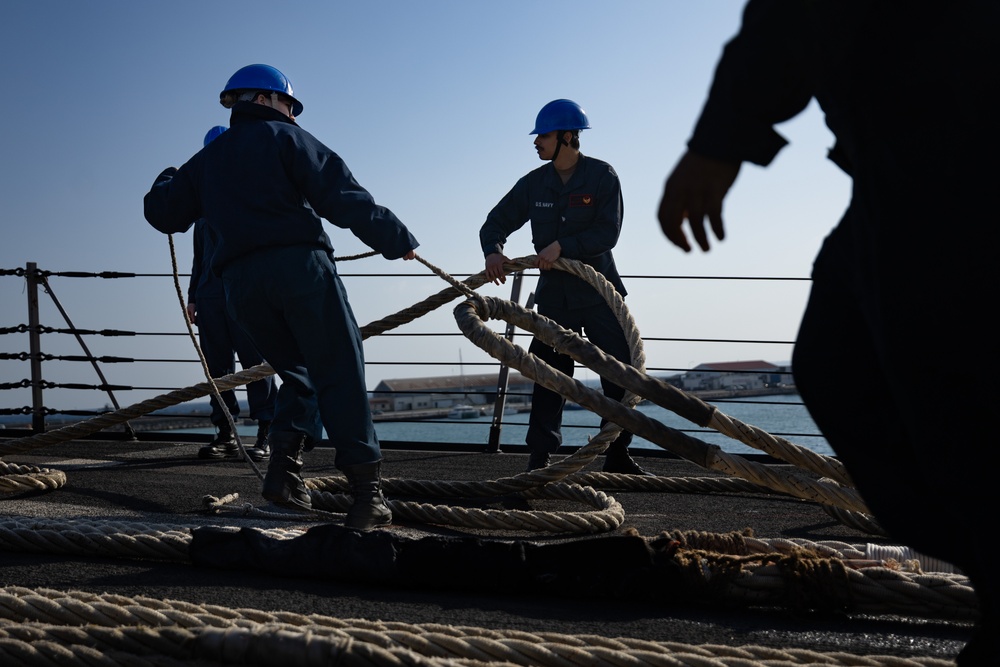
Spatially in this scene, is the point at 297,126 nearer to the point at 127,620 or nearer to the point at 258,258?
the point at 258,258

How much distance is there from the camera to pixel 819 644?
1858 millimetres

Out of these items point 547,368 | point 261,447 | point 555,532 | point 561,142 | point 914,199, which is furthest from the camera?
point 261,447

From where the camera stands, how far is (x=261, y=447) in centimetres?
596

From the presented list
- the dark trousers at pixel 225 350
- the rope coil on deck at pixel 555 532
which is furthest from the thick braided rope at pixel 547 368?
the dark trousers at pixel 225 350

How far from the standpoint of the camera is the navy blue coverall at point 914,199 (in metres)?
1.06

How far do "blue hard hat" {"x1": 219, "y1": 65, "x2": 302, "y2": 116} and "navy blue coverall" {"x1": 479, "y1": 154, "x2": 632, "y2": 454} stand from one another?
159 cm

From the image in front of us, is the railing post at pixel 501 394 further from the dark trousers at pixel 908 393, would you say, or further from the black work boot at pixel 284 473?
the dark trousers at pixel 908 393

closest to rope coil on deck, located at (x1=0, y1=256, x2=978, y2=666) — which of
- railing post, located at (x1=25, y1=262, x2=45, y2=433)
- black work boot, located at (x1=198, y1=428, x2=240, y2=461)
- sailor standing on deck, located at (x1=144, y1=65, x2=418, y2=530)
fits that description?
sailor standing on deck, located at (x1=144, y1=65, x2=418, y2=530)

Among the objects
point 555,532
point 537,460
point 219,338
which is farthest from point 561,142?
point 219,338

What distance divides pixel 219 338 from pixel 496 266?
2006mm

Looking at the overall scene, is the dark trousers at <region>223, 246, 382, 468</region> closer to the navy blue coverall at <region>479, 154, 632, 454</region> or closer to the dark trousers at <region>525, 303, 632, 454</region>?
the dark trousers at <region>525, 303, 632, 454</region>

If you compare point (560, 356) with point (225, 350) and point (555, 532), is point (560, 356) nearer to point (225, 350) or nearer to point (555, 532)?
point (555, 532)

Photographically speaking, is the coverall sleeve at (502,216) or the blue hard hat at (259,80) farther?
the coverall sleeve at (502,216)

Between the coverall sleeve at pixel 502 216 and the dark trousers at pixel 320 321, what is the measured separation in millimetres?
1637
